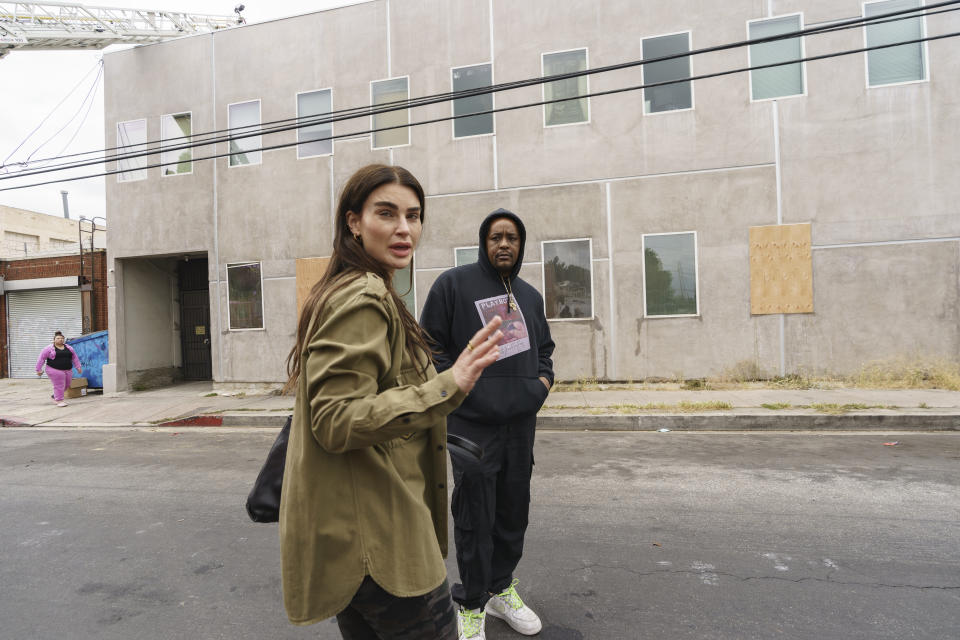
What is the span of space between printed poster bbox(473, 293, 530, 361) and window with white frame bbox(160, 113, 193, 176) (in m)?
13.0

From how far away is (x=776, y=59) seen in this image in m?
9.85

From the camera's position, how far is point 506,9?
1085cm

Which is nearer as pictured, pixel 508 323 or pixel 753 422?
pixel 508 323

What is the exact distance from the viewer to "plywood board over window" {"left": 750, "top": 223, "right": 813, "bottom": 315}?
31.7 feet

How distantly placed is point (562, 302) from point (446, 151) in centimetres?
414

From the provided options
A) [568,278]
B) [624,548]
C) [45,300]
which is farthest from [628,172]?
[45,300]

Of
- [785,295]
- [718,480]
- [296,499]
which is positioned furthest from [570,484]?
[785,295]

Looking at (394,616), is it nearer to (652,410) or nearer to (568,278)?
(652,410)

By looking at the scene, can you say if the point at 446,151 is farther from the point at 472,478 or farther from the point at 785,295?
the point at 472,478

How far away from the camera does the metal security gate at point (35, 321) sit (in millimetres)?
16250

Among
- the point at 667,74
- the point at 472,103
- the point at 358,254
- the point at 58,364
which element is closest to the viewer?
the point at 358,254

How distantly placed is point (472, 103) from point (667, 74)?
13.0 ft

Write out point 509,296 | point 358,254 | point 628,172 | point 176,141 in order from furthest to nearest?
point 176,141 → point 628,172 → point 509,296 → point 358,254

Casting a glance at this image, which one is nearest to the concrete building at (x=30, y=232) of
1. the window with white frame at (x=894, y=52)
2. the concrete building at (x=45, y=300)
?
the concrete building at (x=45, y=300)
